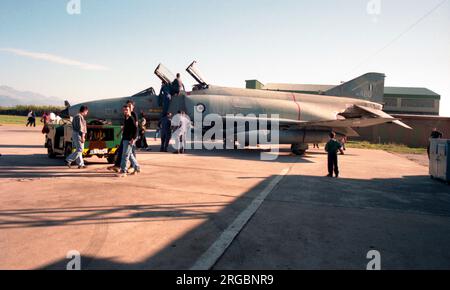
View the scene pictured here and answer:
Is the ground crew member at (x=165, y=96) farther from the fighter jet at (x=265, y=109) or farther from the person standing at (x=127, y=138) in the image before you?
the person standing at (x=127, y=138)

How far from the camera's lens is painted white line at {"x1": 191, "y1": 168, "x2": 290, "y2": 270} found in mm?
3098

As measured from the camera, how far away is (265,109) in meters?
15.4

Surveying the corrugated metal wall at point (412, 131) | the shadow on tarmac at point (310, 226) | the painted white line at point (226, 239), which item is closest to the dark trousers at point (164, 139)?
the shadow on tarmac at point (310, 226)

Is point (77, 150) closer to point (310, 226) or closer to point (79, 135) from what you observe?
point (79, 135)

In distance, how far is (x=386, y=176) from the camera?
957cm

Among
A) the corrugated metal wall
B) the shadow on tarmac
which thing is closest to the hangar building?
the corrugated metal wall

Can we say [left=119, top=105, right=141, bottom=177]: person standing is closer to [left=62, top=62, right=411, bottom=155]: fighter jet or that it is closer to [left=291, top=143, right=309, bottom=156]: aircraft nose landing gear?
[left=62, top=62, right=411, bottom=155]: fighter jet

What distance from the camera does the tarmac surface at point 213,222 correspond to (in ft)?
10.7

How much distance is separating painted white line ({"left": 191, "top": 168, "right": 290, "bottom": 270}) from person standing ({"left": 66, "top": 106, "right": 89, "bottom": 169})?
17.1 ft

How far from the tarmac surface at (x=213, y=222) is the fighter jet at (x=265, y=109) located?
6511 mm

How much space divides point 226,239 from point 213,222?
691 mm

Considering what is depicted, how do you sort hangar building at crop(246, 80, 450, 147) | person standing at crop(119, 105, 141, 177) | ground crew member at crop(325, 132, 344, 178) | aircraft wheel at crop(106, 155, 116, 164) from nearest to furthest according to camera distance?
person standing at crop(119, 105, 141, 177) < ground crew member at crop(325, 132, 344, 178) < aircraft wheel at crop(106, 155, 116, 164) < hangar building at crop(246, 80, 450, 147)
